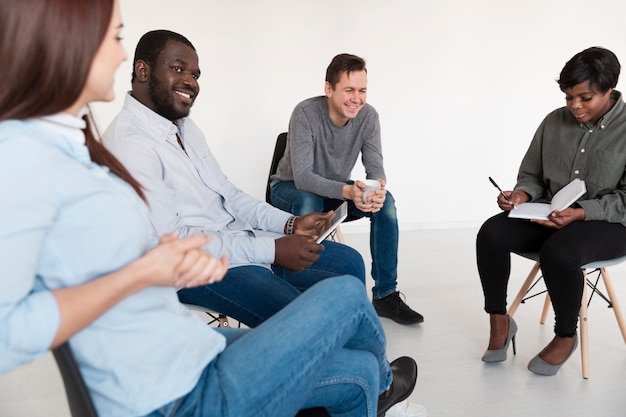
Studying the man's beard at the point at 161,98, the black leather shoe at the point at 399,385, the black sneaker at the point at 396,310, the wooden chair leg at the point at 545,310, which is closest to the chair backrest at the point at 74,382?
the black leather shoe at the point at 399,385

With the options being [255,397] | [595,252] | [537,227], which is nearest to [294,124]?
[537,227]

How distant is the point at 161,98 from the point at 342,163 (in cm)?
133

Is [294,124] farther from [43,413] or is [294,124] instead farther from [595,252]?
[43,413]

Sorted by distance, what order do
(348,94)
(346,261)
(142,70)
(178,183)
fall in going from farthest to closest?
(348,94) → (346,261) → (142,70) → (178,183)

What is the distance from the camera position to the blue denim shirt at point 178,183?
5.08 ft

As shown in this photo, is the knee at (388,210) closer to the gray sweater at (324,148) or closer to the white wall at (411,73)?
the gray sweater at (324,148)

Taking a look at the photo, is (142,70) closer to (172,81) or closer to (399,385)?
(172,81)

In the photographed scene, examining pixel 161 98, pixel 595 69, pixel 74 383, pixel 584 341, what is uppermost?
pixel 595 69

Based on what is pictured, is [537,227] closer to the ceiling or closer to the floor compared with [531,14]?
closer to the floor

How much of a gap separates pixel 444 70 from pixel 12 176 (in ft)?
13.5

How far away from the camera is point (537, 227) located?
234 centimetres

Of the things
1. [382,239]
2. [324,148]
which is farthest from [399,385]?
[324,148]

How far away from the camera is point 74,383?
2.84ft

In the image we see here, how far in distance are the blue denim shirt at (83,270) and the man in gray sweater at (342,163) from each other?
5.51 feet
